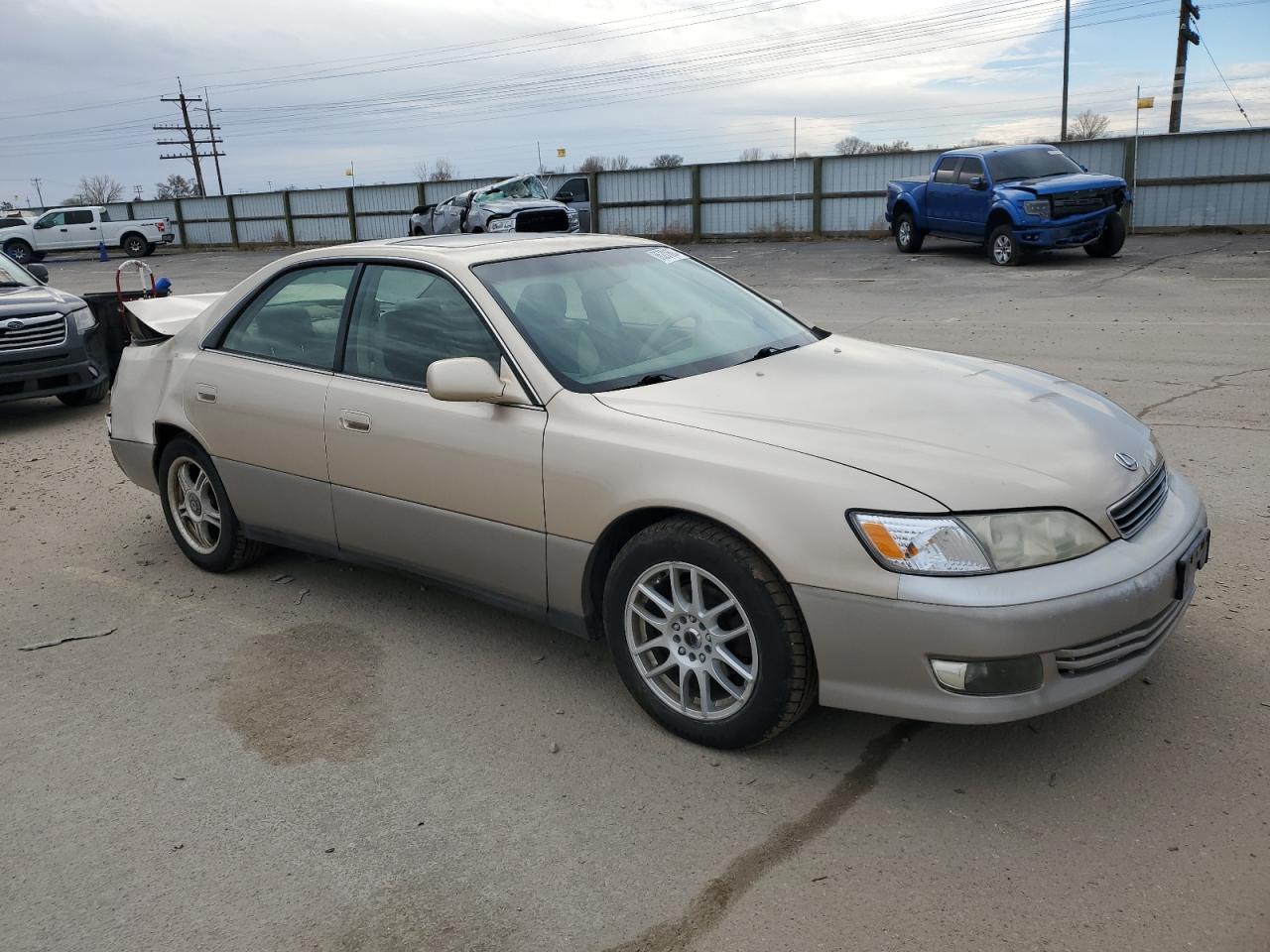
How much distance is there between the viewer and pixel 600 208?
104 feet

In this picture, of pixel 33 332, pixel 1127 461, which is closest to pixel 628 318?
pixel 1127 461

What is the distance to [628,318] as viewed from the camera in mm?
4070

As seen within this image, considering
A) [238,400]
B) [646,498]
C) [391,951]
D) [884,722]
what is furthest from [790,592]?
[238,400]

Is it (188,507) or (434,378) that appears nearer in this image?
(434,378)

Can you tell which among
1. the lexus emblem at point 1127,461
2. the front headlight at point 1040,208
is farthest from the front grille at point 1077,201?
the lexus emblem at point 1127,461

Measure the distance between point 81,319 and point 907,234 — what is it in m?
15.8

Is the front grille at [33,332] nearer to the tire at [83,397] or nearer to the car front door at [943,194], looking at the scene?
the tire at [83,397]

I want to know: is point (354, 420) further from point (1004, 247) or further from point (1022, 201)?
point (1004, 247)

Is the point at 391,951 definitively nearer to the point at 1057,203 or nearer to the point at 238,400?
the point at 238,400

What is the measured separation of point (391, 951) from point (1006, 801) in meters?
1.69

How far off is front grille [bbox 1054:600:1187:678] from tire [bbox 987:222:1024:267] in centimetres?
1559

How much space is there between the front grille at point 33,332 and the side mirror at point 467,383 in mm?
6873

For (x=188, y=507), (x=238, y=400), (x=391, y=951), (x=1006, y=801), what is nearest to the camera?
(x=391, y=951)

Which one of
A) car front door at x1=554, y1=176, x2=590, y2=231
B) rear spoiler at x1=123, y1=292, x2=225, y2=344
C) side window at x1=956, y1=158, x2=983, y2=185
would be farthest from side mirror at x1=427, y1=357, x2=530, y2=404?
car front door at x1=554, y1=176, x2=590, y2=231
